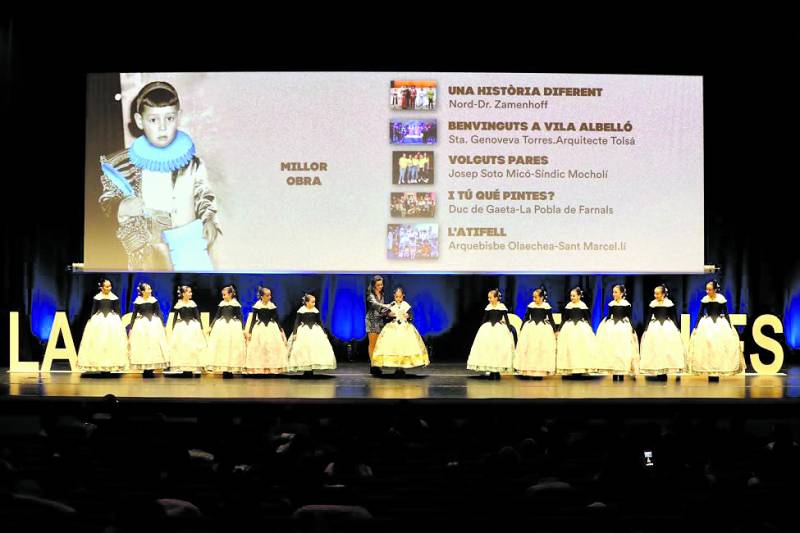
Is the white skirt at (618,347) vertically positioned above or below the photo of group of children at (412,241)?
below

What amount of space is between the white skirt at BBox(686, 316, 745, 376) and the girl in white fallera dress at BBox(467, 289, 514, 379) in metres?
2.00

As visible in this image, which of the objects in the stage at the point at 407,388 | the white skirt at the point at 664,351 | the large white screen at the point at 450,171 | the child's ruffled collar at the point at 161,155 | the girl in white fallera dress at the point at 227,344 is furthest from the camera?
the child's ruffled collar at the point at 161,155

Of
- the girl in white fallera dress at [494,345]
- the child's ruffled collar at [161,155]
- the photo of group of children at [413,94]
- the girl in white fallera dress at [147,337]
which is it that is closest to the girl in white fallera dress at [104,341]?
the girl in white fallera dress at [147,337]

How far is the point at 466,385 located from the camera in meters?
9.47

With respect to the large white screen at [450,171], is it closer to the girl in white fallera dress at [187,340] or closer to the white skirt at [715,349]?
the girl in white fallera dress at [187,340]

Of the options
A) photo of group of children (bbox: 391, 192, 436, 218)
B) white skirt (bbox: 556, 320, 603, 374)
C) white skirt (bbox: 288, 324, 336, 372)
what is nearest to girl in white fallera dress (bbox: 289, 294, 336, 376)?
white skirt (bbox: 288, 324, 336, 372)

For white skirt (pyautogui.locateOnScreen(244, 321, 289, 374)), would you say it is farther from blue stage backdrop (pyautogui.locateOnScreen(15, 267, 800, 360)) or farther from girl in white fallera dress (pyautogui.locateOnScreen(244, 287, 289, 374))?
blue stage backdrop (pyautogui.locateOnScreen(15, 267, 800, 360))

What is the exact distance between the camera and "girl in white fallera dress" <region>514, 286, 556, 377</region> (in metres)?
10.5

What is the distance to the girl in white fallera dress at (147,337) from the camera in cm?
1073

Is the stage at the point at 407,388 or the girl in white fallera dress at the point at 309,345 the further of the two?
the girl in white fallera dress at the point at 309,345
